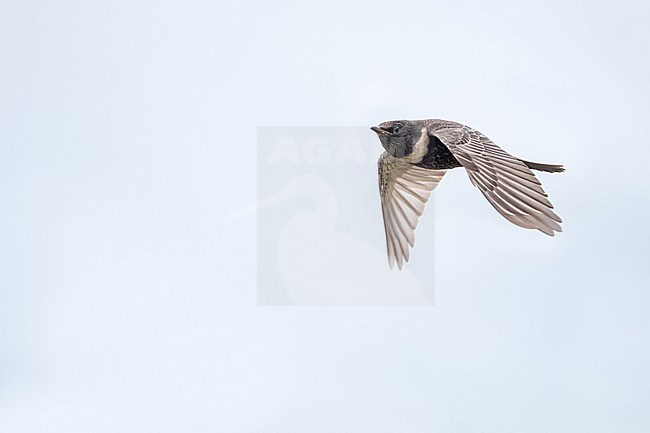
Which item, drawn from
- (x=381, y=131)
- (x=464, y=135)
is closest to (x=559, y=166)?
(x=464, y=135)

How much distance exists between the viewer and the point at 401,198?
9.99 metres

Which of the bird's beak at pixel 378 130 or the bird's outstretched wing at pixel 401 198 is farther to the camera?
the bird's outstretched wing at pixel 401 198

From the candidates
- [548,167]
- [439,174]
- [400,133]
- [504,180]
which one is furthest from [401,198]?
[504,180]

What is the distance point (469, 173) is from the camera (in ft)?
25.2

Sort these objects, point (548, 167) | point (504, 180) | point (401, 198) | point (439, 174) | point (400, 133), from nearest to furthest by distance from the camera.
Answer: point (504, 180), point (548, 167), point (400, 133), point (439, 174), point (401, 198)

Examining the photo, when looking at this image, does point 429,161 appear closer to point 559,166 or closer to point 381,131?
point 381,131

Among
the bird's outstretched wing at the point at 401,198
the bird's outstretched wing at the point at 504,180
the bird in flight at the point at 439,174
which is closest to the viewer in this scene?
the bird's outstretched wing at the point at 504,180

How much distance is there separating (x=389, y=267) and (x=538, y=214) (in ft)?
10.3

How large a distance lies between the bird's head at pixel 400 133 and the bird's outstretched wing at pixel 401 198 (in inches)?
19.0

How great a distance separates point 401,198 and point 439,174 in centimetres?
Answer: 52

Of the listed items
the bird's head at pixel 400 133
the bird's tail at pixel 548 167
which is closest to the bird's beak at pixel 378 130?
the bird's head at pixel 400 133

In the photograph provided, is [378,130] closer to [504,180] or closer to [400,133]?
[400,133]

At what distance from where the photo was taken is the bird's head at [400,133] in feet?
29.5

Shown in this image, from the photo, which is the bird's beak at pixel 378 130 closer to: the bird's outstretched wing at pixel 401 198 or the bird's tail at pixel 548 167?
the bird's outstretched wing at pixel 401 198
